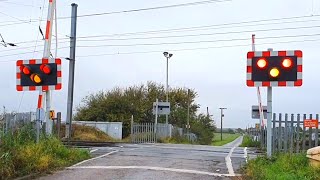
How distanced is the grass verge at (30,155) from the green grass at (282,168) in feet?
15.0

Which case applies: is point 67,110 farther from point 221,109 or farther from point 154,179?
point 221,109

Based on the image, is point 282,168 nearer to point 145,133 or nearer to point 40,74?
point 40,74

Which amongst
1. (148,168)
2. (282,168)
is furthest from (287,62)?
(148,168)

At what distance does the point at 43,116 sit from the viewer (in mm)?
12820

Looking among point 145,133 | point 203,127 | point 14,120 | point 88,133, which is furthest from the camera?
point 203,127

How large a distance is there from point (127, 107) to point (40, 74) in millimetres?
30135

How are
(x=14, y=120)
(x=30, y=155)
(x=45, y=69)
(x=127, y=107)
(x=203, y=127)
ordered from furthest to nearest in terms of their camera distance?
(x=203, y=127) < (x=127, y=107) < (x=14, y=120) < (x=45, y=69) < (x=30, y=155)

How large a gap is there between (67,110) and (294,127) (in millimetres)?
17867

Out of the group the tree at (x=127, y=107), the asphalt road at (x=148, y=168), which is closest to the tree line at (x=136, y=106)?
the tree at (x=127, y=107)

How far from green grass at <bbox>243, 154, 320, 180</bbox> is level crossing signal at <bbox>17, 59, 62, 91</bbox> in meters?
5.36

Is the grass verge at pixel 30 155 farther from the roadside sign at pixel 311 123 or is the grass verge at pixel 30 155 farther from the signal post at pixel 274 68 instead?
the roadside sign at pixel 311 123

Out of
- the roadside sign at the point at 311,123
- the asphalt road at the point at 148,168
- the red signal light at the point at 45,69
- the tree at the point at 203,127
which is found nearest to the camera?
the asphalt road at the point at 148,168

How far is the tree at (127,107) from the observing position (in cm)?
4156

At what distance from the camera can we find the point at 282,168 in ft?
34.7
